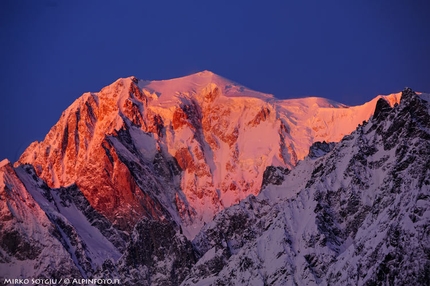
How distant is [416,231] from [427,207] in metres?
4.07

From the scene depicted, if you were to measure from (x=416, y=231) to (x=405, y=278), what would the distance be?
7.70 metres

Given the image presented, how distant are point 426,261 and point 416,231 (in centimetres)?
646

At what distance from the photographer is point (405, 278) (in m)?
193

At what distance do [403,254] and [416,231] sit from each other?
3.53 m

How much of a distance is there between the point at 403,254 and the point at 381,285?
17.8 ft

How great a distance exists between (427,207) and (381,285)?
12.1 m

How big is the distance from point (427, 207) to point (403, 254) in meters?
7.47

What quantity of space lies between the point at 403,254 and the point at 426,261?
5437 millimetres

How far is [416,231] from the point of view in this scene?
197625 millimetres

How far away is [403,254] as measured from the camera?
19712cm

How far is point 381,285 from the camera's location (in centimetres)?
19912

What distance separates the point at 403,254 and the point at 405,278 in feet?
16.4

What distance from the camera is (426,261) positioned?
192250 millimetres

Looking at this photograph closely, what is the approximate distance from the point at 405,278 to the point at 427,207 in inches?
461
